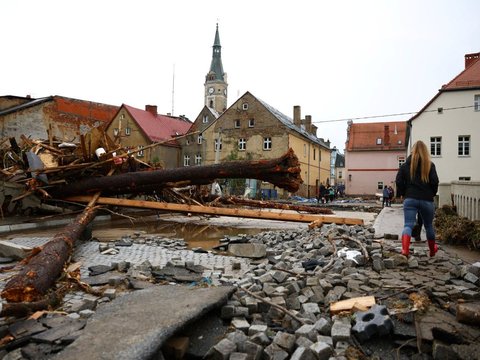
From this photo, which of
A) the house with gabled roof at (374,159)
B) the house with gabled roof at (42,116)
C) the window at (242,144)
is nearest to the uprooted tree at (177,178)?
the house with gabled roof at (42,116)

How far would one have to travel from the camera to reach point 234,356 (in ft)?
8.60

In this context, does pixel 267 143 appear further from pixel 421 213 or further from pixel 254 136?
pixel 421 213

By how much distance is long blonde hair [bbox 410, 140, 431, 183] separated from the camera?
5090 millimetres

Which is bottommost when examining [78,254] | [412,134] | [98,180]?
[78,254]

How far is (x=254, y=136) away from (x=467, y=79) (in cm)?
1903

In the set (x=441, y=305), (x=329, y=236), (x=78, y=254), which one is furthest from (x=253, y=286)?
(x=78, y=254)

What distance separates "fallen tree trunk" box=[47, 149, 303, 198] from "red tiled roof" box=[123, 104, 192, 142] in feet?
95.8

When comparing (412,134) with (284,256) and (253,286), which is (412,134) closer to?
(284,256)

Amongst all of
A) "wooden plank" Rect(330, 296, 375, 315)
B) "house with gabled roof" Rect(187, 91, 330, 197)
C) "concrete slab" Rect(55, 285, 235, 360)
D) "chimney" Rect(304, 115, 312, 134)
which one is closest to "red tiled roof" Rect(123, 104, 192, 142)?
"house with gabled roof" Rect(187, 91, 330, 197)

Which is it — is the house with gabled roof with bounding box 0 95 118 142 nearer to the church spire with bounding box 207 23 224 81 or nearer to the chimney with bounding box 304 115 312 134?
the chimney with bounding box 304 115 312 134

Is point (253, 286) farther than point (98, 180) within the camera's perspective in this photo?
No

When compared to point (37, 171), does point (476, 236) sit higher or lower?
lower

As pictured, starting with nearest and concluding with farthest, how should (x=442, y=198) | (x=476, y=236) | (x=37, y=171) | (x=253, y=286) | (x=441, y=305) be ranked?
(x=441, y=305) → (x=253, y=286) → (x=476, y=236) → (x=37, y=171) → (x=442, y=198)

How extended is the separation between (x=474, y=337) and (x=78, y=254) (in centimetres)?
598
